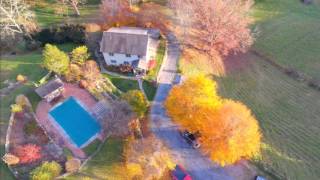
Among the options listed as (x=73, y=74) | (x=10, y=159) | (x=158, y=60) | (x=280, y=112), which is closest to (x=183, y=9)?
(x=158, y=60)

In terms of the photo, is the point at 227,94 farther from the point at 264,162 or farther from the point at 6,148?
the point at 6,148

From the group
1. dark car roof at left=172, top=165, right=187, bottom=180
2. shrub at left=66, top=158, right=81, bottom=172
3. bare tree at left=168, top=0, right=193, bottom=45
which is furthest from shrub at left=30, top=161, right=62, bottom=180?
bare tree at left=168, top=0, right=193, bottom=45

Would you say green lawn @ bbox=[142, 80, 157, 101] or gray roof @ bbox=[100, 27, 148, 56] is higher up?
gray roof @ bbox=[100, 27, 148, 56]

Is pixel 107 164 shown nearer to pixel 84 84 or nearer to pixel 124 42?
pixel 84 84

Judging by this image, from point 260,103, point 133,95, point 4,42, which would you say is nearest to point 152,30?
point 133,95

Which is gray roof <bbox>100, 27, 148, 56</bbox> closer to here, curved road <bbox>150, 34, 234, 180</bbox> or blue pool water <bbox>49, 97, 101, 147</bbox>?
curved road <bbox>150, 34, 234, 180</bbox>
